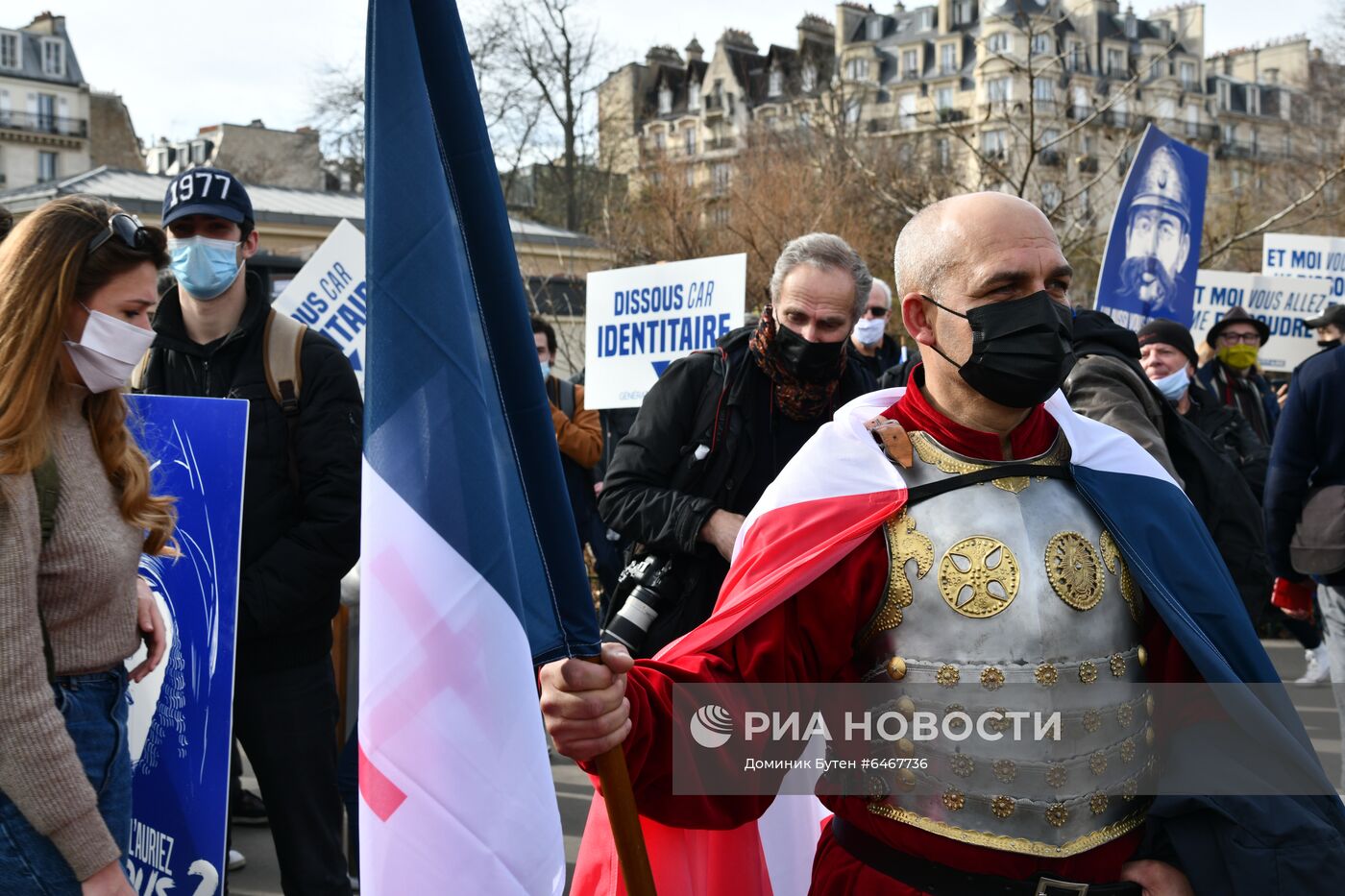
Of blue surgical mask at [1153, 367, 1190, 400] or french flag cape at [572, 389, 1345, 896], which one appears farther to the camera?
blue surgical mask at [1153, 367, 1190, 400]

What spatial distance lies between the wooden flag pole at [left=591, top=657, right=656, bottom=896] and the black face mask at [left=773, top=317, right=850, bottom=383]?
2.30 m

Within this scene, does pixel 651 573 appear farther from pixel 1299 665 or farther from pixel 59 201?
pixel 1299 665

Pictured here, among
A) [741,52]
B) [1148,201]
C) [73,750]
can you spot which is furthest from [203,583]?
[741,52]

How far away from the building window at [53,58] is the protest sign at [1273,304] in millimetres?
85497

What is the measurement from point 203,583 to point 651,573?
4.25ft

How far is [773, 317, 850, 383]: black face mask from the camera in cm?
417

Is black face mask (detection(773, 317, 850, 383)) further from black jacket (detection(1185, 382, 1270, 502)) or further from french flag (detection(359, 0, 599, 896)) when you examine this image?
black jacket (detection(1185, 382, 1270, 502))

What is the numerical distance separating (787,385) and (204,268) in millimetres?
1754

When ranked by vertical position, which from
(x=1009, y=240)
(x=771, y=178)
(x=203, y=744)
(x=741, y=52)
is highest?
(x=741, y=52)

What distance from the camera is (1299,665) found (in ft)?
30.2

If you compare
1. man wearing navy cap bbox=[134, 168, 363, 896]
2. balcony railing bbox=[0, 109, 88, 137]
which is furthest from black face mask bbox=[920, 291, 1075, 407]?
balcony railing bbox=[0, 109, 88, 137]

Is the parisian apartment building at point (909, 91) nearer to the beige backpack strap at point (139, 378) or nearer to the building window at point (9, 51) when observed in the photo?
the beige backpack strap at point (139, 378)

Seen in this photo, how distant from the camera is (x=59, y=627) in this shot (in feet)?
8.86

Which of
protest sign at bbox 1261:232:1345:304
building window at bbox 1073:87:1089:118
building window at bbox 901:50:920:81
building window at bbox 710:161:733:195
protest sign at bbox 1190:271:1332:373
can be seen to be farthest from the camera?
building window at bbox 901:50:920:81
